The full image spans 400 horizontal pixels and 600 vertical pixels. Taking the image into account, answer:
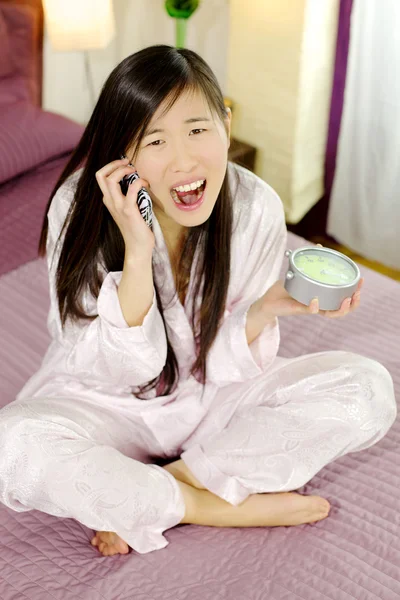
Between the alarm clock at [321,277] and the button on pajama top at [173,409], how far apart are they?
0.80ft

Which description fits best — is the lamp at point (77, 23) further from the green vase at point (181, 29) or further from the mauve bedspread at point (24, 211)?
the mauve bedspread at point (24, 211)

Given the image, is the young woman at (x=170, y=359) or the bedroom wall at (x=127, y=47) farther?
the bedroom wall at (x=127, y=47)

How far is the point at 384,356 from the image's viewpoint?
174 centimetres

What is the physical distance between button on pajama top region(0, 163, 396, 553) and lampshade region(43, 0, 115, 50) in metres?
1.11

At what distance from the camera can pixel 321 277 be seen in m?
1.22

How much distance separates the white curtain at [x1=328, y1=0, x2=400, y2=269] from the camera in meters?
2.35

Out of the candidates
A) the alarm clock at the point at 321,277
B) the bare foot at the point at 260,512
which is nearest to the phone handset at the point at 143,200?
the alarm clock at the point at 321,277

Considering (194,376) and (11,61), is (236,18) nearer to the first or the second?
(11,61)

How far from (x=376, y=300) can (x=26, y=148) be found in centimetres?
115

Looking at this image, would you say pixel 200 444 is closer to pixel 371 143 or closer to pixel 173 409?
pixel 173 409

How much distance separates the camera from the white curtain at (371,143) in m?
2.35

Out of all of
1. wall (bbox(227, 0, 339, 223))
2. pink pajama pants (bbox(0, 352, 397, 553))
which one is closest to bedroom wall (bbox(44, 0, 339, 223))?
wall (bbox(227, 0, 339, 223))

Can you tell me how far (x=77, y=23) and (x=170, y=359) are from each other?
139 centimetres

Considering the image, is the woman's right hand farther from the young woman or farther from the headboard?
the headboard
